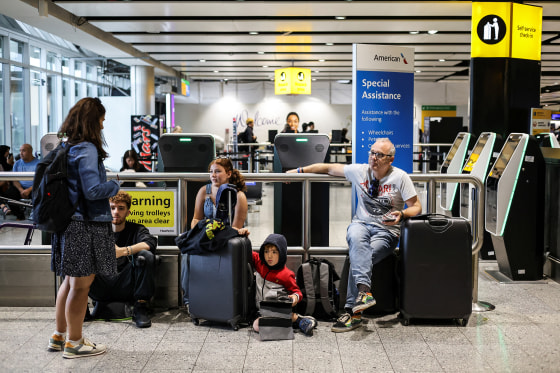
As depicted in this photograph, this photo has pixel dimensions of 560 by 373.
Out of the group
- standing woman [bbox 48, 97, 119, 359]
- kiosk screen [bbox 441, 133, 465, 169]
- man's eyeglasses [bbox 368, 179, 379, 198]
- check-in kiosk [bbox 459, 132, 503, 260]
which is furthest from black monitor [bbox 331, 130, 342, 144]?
standing woman [bbox 48, 97, 119, 359]

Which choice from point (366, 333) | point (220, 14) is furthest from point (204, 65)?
point (366, 333)

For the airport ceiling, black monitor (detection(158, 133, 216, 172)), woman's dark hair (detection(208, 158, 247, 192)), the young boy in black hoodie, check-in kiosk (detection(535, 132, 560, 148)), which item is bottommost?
the young boy in black hoodie

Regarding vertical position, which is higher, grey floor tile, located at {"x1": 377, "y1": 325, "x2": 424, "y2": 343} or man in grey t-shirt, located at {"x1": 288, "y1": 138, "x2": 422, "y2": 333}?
man in grey t-shirt, located at {"x1": 288, "y1": 138, "x2": 422, "y2": 333}

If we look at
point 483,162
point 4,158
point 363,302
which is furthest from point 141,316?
point 4,158

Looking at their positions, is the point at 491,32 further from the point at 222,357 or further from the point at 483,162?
the point at 222,357

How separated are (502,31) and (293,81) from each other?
34.7 ft

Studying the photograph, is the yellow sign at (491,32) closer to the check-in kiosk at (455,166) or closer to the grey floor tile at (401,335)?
the check-in kiosk at (455,166)

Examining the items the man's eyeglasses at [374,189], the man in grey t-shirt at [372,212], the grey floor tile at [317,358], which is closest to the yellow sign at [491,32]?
the man in grey t-shirt at [372,212]

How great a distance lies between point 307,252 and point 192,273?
0.94 metres

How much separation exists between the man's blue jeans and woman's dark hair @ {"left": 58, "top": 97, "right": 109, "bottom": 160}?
6.07ft

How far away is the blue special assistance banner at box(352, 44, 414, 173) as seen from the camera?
16.3ft

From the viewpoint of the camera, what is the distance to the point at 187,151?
581cm

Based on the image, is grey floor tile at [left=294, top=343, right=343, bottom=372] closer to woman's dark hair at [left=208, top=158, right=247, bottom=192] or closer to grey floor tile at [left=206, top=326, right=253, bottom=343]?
grey floor tile at [left=206, top=326, right=253, bottom=343]

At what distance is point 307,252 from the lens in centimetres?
459
